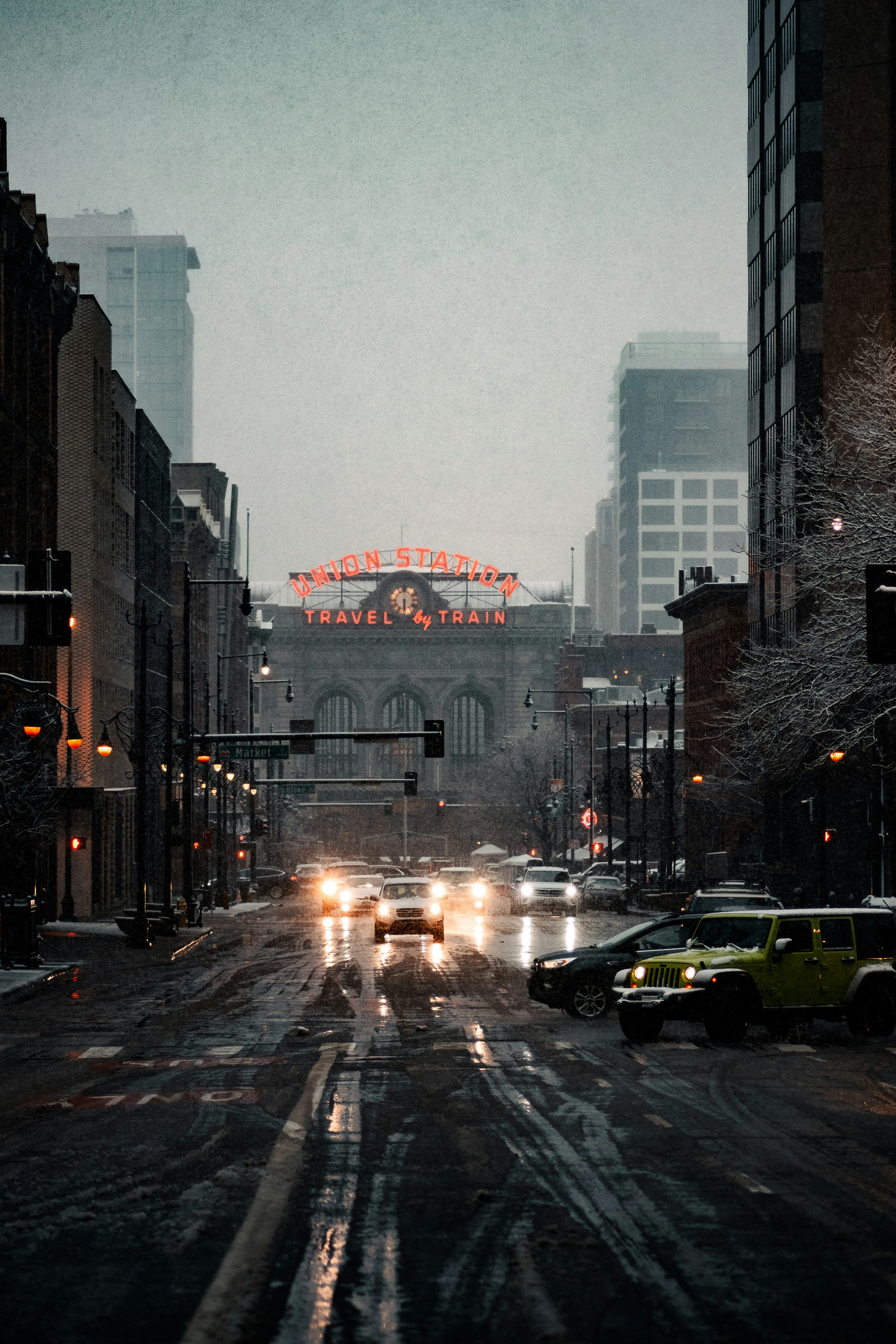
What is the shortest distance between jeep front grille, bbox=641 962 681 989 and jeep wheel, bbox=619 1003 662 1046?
0.36m

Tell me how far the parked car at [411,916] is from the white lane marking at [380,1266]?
31.7 m

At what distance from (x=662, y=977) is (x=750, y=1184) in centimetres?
971

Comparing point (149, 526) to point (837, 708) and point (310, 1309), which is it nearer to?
point (837, 708)

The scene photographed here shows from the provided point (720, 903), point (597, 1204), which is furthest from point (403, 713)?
point (597, 1204)

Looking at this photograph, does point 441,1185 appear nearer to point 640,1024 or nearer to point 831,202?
point 640,1024

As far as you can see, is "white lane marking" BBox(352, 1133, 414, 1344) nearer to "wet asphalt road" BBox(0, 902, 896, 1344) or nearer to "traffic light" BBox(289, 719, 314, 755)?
"wet asphalt road" BBox(0, 902, 896, 1344)

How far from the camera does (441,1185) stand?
36.8ft

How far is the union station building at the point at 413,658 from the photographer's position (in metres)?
155

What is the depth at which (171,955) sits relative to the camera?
39438mm

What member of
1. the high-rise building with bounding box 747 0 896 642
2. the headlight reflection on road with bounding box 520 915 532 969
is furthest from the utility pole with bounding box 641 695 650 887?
the headlight reflection on road with bounding box 520 915 532 969

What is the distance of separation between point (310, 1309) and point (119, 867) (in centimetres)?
6284

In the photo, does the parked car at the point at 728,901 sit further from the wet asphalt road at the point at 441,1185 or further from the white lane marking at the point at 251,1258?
the white lane marking at the point at 251,1258

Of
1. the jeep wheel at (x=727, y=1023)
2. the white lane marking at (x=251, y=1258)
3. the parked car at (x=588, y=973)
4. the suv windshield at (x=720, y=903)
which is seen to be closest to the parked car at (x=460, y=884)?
the suv windshield at (x=720, y=903)

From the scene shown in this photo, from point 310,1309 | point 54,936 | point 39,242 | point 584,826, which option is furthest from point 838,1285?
point 584,826
